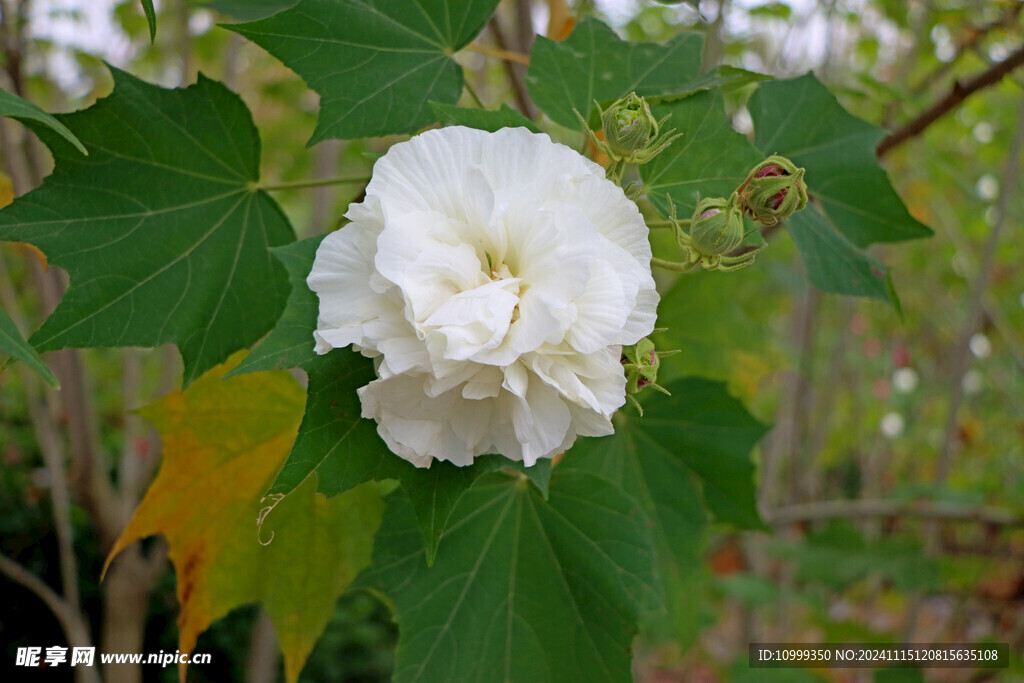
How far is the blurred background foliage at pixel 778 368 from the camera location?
4.59 ft

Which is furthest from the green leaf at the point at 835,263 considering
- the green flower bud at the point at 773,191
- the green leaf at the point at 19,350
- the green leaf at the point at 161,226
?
the green leaf at the point at 19,350

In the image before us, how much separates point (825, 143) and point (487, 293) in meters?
0.58

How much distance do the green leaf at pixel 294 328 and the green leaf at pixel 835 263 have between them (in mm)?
497

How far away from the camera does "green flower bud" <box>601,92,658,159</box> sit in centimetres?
57

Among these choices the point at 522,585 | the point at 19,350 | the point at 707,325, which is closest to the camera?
the point at 19,350

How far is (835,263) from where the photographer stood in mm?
776

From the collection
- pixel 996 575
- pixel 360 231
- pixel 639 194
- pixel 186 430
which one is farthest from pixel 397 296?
pixel 996 575

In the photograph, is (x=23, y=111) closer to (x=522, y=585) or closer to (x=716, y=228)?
(x=716, y=228)

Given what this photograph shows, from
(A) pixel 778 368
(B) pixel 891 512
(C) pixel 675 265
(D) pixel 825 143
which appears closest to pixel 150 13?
(C) pixel 675 265

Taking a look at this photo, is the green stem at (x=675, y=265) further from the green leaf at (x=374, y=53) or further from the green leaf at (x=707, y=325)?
the green leaf at (x=707, y=325)

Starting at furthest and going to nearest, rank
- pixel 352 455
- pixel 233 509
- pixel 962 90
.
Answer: pixel 962 90, pixel 233 509, pixel 352 455

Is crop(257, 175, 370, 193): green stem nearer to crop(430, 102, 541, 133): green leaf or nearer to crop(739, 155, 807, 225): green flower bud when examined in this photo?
crop(430, 102, 541, 133): green leaf

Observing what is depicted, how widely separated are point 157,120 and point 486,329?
49 cm

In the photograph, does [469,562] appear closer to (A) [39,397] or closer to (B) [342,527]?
(B) [342,527]
